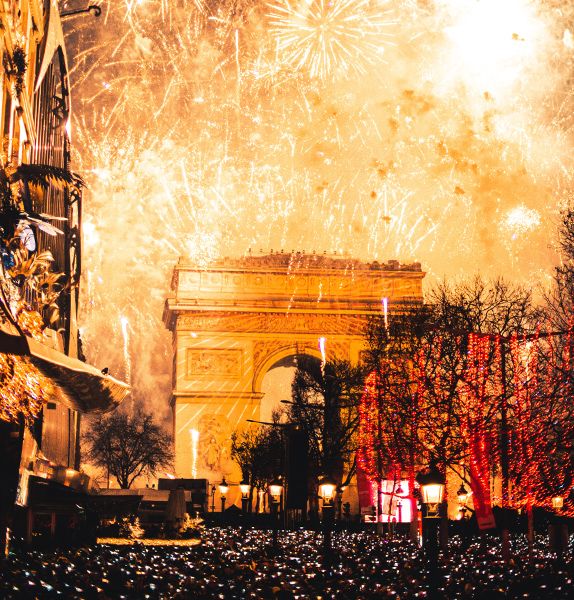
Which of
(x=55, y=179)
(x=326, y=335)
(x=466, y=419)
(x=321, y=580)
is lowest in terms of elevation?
(x=321, y=580)

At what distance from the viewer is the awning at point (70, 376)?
7.80 metres

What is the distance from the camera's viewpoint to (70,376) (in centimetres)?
A: 1005

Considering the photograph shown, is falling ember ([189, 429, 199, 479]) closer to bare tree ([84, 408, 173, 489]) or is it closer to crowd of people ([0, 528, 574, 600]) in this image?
bare tree ([84, 408, 173, 489])

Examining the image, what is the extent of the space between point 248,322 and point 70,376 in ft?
188

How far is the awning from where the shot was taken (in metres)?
7.80

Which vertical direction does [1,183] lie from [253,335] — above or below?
below

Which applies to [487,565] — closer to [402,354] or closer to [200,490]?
[402,354]

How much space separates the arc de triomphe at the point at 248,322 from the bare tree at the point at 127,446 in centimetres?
2082

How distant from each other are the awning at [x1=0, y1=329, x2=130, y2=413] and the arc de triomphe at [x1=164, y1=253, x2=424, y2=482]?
5341cm

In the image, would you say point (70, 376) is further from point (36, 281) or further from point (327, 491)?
point (327, 491)

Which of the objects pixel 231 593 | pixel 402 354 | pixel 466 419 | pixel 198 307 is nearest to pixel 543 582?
pixel 231 593

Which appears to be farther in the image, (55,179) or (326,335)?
(326,335)

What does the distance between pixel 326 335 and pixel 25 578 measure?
2312 inches

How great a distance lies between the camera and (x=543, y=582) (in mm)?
12836
